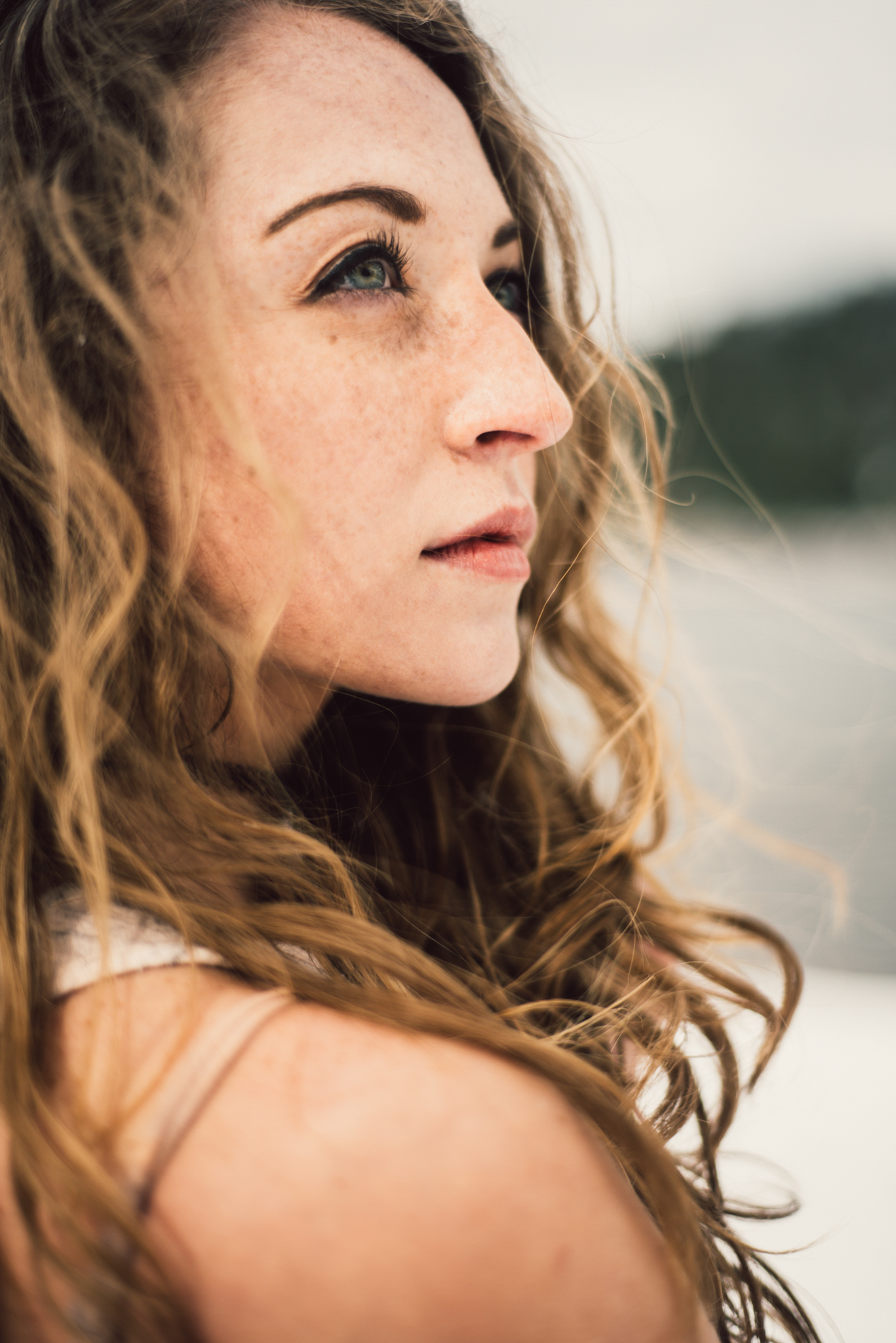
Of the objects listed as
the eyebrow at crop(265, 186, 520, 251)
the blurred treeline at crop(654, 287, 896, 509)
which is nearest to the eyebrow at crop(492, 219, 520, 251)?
the eyebrow at crop(265, 186, 520, 251)

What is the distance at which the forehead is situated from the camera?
729 millimetres

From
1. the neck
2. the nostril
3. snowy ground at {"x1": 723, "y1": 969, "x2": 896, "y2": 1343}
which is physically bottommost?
snowy ground at {"x1": 723, "y1": 969, "x2": 896, "y2": 1343}

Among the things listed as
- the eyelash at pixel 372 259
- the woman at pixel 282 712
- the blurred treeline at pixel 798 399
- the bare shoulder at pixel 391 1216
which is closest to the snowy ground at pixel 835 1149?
the woman at pixel 282 712

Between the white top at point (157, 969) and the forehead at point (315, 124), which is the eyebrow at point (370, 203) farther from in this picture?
the white top at point (157, 969)

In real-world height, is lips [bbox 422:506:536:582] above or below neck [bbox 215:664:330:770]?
above

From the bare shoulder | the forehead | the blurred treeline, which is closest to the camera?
the bare shoulder

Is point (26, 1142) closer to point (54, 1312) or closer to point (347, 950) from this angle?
point (54, 1312)

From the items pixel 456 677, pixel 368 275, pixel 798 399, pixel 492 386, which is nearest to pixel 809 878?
pixel 456 677

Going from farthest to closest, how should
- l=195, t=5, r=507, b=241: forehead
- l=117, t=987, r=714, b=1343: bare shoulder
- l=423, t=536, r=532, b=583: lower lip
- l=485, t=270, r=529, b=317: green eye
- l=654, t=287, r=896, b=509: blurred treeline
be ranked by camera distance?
l=654, t=287, r=896, b=509: blurred treeline
l=485, t=270, r=529, b=317: green eye
l=423, t=536, r=532, b=583: lower lip
l=195, t=5, r=507, b=241: forehead
l=117, t=987, r=714, b=1343: bare shoulder

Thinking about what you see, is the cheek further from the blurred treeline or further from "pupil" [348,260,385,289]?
the blurred treeline

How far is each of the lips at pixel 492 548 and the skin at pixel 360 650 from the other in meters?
0.01

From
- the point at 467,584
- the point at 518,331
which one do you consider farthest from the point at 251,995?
the point at 518,331

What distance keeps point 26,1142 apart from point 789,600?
987 mm

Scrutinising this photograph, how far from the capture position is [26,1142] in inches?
19.5
